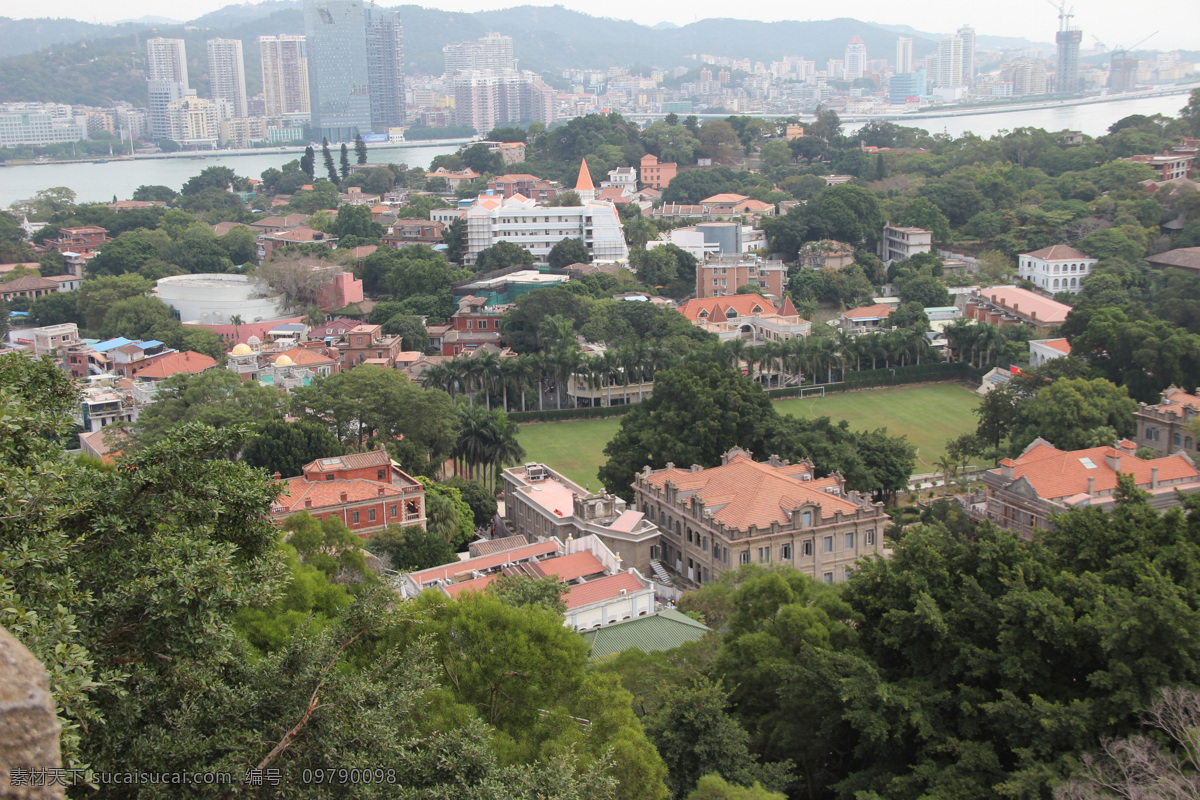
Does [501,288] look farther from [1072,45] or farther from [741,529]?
[1072,45]

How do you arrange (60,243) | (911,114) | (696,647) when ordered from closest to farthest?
(696,647) < (60,243) < (911,114)

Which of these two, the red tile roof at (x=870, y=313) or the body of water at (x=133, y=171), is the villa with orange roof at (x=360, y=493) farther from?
the body of water at (x=133, y=171)

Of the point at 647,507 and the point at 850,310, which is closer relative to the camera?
the point at 647,507

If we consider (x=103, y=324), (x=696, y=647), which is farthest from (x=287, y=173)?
(x=696, y=647)

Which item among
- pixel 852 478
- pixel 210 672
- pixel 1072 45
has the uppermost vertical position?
pixel 1072 45

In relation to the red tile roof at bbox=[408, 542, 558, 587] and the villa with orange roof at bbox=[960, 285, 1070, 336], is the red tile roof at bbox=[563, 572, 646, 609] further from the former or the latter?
the villa with orange roof at bbox=[960, 285, 1070, 336]

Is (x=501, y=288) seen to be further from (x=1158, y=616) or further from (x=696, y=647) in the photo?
(x=1158, y=616)

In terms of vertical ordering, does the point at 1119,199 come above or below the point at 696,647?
above

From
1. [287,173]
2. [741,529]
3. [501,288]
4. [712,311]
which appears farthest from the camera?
[287,173]
